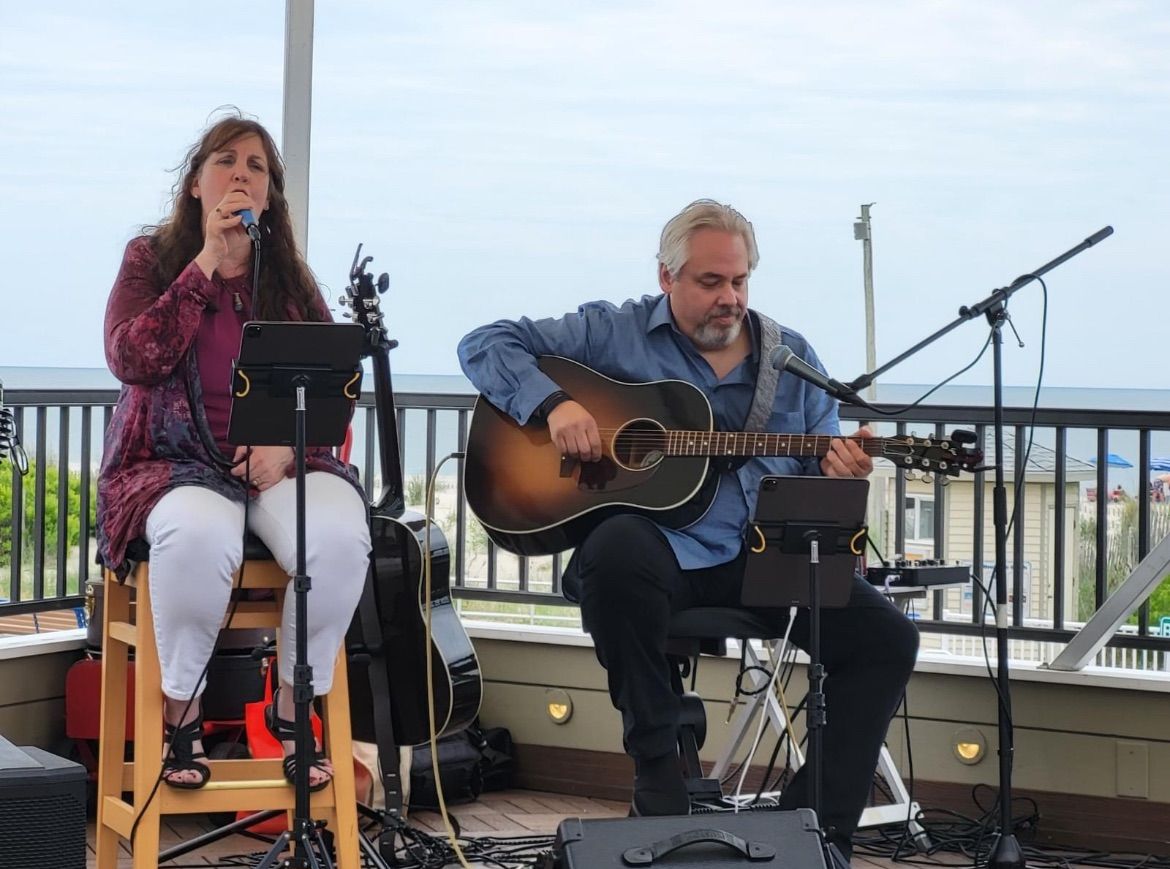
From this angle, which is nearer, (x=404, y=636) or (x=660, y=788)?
(x=660, y=788)

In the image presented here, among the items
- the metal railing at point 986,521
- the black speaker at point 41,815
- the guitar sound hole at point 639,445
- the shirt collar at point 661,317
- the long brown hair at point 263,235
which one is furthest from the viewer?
the metal railing at point 986,521

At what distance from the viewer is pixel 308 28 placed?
3.79 metres

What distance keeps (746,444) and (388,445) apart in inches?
35.9

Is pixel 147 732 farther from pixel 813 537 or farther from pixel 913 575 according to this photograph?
pixel 913 575

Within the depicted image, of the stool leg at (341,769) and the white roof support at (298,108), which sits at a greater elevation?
the white roof support at (298,108)

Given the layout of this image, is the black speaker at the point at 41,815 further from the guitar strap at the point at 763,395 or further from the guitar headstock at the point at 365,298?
the guitar strap at the point at 763,395

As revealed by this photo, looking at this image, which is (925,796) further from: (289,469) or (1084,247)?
(289,469)

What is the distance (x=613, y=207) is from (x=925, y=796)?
22425mm

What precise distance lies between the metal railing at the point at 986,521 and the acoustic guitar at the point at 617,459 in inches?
31.2

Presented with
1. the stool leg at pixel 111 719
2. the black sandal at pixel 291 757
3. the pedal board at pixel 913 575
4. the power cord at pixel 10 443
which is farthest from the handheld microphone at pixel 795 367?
the power cord at pixel 10 443

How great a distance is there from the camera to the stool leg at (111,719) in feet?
8.51

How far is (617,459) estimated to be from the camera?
2924 mm

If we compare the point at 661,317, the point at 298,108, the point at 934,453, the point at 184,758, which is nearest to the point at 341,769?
the point at 184,758

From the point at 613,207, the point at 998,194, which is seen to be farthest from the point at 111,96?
the point at 998,194
